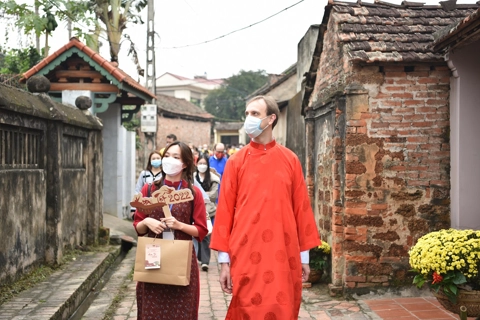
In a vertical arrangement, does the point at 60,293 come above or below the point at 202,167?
below

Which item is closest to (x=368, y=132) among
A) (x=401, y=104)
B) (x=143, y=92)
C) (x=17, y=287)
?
(x=401, y=104)

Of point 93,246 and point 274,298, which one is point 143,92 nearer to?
point 93,246

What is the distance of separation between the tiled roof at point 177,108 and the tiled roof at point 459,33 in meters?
28.2

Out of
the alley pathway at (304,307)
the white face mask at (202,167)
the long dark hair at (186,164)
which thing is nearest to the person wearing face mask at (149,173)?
the white face mask at (202,167)

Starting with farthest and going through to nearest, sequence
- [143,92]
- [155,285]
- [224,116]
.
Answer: [224,116], [143,92], [155,285]

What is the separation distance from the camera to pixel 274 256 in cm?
429

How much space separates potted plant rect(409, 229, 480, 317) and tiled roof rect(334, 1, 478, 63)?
97.2 inches

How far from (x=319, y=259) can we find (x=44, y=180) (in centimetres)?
377

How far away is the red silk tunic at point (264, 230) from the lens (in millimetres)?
4250

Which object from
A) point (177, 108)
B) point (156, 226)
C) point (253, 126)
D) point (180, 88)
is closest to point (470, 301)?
point (253, 126)

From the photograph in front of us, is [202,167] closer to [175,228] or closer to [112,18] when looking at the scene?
[175,228]

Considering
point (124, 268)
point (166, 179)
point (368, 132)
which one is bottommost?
point (124, 268)

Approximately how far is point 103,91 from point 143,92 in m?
1.88

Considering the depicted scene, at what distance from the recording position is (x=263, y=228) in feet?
14.2
